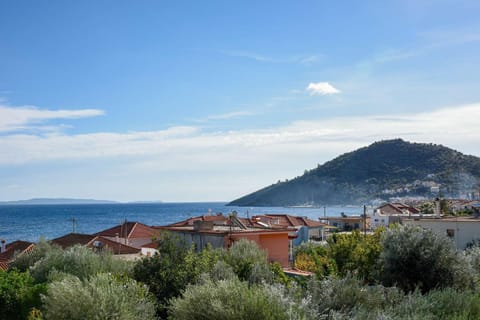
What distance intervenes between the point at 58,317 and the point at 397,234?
13041 millimetres

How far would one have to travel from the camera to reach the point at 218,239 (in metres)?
30.2

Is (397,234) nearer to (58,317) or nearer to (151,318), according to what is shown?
(151,318)

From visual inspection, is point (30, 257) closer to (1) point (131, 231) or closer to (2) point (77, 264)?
(2) point (77, 264)

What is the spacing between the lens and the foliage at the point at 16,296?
60.3ft

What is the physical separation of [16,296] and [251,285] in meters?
9.60

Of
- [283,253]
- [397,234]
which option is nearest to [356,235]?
[397,234]

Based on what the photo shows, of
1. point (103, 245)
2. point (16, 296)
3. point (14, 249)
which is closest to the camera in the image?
point (16, 296)

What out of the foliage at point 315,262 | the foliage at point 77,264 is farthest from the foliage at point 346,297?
the foliage at point 77,264

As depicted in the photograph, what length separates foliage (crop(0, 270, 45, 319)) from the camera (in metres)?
18.4

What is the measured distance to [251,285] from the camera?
47.5 feet

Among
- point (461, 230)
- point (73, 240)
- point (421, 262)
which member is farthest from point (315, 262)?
point (73, 240)

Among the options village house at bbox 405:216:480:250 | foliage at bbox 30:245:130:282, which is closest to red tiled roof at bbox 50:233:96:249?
foliage at bbox 30:245:130:282

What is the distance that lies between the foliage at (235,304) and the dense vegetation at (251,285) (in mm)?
22

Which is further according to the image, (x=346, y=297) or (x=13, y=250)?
(x=13, y=250)
